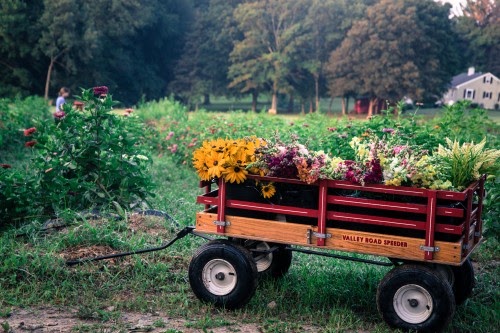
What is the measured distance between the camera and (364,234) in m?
5.40

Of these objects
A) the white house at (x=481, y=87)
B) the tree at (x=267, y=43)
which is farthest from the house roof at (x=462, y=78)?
the tree at (x=267, y=43)

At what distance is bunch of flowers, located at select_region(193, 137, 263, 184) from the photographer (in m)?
5.70

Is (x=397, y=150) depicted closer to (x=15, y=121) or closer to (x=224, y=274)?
(x=224, y=274)

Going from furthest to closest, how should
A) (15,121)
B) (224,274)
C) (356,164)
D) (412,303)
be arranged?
(15,121), (224,274), (356,164), (412,303)

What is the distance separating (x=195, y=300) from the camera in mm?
6035

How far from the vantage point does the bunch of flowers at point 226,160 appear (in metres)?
5.70

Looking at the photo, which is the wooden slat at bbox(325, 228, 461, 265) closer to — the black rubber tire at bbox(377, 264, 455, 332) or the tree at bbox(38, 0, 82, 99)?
the black rubber tire at bbox(377, 264, 455, 332)

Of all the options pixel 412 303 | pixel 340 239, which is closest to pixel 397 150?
pixel 340 239

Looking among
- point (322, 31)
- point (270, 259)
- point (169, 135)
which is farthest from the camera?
point (322, 31)

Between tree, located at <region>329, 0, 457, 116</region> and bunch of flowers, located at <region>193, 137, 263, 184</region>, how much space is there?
4188cm

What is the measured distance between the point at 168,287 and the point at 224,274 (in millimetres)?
790

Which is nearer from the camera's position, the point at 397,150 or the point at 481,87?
the point at 397,150

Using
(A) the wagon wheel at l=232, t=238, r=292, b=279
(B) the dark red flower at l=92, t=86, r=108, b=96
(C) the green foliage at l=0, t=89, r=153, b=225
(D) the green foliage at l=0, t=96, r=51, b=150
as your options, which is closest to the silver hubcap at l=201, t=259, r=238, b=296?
(A) the wagon wheel at l=232, t=238, r=292, b=279

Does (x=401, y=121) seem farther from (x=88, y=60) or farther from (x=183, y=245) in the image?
(x=88, y=60)
